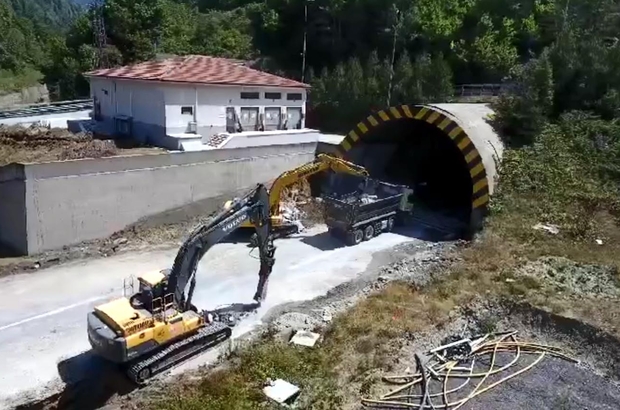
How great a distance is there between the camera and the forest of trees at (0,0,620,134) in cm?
2397

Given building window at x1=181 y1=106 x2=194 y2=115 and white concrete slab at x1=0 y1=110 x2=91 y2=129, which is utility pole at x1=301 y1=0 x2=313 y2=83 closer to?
building window at x1=181 y1=106 x2=194 y2=115

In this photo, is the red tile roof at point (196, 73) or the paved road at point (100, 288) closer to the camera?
the paved road at point (100, 288)

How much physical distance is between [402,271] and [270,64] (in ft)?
85.1

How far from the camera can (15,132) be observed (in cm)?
2397

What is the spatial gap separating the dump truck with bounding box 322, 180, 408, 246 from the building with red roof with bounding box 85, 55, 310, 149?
24.8 feet

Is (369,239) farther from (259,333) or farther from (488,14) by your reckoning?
(488,14)

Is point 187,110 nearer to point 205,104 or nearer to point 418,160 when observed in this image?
point 205,104

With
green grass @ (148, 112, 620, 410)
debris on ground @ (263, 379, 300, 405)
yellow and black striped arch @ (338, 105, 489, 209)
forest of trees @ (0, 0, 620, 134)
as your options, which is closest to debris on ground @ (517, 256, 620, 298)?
green grass @ (148, 112, 620, 410)

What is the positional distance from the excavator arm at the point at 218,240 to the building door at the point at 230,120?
43.8ft

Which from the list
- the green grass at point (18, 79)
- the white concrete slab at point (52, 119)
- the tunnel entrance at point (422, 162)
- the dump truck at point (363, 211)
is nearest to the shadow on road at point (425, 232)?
the dump truck at point (363, 211)

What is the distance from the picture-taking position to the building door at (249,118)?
26.7 metres

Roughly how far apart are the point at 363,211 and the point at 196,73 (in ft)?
37.2

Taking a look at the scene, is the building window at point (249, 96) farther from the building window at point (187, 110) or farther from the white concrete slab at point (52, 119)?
the white concrete slab at point (52, 119)

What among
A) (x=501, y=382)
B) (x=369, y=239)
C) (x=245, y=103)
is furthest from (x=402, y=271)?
(x=245, y=103)
